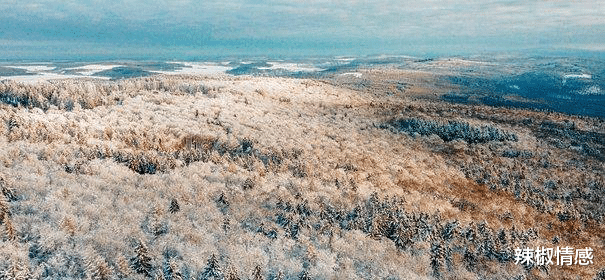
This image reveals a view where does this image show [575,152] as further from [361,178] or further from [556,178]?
[361,178]

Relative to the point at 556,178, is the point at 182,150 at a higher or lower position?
higher

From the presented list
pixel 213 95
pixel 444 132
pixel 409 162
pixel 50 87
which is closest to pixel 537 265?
pixel 409 162

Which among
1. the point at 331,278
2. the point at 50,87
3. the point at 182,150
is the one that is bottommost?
the point at 331,278

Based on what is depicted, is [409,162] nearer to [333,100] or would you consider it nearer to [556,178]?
[556,178]

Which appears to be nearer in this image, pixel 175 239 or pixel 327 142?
pixel 175 239

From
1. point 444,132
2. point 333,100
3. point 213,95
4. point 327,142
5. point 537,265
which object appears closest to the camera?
point 537,265

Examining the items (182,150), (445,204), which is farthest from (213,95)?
(445,204)

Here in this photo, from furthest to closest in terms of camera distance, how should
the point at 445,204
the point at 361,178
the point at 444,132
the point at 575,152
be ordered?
the point at 444,132, the point at 575,152, the point at 361,178, the point at 445,204
